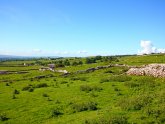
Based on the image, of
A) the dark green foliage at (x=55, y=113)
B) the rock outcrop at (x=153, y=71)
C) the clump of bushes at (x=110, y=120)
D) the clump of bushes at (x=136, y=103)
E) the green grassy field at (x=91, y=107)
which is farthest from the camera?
the rock outcrop at (x=153, y=71)

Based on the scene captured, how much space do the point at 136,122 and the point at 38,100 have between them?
49.3 ft

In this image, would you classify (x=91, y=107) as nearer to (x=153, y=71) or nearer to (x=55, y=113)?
(x=55, y=113)

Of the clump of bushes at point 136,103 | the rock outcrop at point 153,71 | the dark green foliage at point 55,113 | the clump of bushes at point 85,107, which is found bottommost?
the dark green foliage at point 55,113

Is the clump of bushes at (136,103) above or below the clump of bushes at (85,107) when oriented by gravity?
above

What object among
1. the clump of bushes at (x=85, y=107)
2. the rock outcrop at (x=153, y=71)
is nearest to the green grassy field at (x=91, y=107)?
the clump of bushes at (x=85, y=107)

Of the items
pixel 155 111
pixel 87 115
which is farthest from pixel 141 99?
pixel 87 115

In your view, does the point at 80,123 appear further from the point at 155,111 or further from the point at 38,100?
the point at 38,100

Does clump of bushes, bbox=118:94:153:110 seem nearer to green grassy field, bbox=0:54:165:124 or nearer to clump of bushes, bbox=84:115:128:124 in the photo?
green grassy field, bbox=0:54:165:124

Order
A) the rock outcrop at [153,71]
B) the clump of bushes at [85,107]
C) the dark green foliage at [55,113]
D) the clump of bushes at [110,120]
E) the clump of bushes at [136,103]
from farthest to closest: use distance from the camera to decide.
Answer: the rock outcrop at [153,71] < the clump of bushes at [85,107] < the dark green foliage at [55,113] < the clump of bushes at [136,103] < the clump of bushes at [110,120]

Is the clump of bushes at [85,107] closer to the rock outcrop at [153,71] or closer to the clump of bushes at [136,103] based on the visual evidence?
the clump of bushes at [136,103]

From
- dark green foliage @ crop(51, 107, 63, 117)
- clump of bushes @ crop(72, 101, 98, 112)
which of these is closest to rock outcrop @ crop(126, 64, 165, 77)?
clump of bushes @ crop(72, 101, 98, 112)

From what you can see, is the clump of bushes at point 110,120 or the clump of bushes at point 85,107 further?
the clump of bushes at point 85,107

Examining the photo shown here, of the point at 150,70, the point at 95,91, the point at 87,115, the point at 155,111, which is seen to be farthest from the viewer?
the point at 150,70

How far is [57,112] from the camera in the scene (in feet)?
81.1
